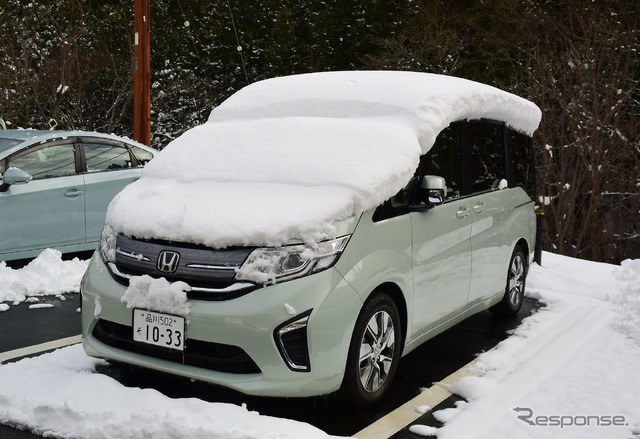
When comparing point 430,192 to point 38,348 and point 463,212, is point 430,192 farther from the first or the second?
point 38,348

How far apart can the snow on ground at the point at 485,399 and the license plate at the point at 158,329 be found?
28cm

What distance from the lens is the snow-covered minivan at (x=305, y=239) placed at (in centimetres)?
326

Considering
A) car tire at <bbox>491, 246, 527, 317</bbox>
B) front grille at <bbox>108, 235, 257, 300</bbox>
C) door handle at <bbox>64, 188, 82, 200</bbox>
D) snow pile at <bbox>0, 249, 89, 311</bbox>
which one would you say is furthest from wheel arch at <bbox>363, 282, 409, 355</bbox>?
door handle at <bbox>64, 188, 82, 200</bbox>

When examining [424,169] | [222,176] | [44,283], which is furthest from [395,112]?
[44,283]

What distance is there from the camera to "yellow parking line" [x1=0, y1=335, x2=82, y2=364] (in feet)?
14.7

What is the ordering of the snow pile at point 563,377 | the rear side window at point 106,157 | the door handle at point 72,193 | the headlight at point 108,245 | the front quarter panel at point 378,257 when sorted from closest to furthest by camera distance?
1. the front quarter panel at point 378,257
2. the snow pile at point 563,377
3. the headlight at point 108,245
4. the door handle at point 72,193
5. the rear side window at point 106,157

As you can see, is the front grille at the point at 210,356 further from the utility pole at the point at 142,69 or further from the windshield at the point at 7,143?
the utility pole at the point at 142,69

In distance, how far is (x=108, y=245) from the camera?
12.4 feet

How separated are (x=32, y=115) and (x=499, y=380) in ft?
74.5

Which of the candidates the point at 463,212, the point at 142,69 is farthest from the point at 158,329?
the point at 142,69

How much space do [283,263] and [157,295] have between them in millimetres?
646

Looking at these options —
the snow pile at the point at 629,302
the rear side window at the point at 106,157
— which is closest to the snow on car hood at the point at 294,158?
the snow pile at the point at 629,302

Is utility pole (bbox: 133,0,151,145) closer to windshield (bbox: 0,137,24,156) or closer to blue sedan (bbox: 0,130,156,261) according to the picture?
blue sedan (bbox: 0,130,156,261)

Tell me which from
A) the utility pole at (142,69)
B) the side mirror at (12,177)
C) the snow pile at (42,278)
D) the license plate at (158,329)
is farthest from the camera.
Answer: the utility pole at (142,69)
